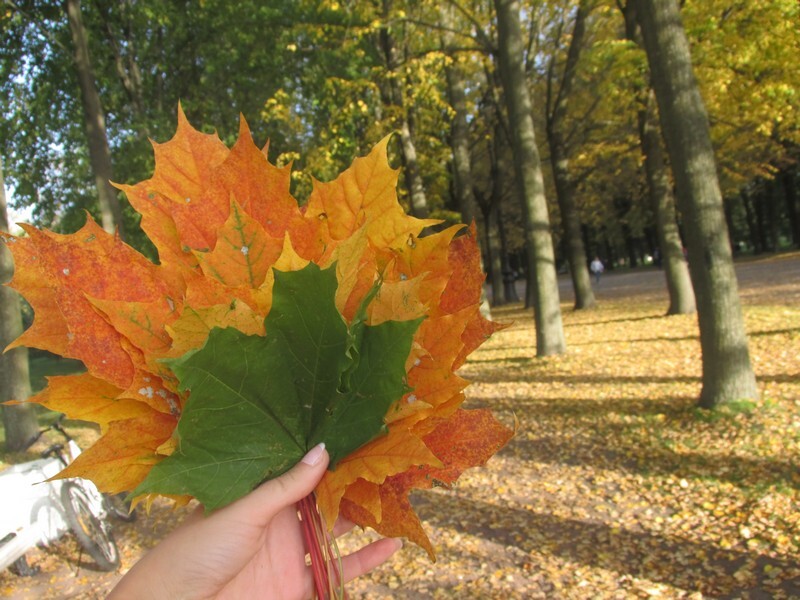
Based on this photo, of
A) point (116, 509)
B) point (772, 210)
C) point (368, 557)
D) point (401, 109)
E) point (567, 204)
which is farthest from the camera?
point (772, 210)

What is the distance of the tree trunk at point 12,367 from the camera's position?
8.86 m

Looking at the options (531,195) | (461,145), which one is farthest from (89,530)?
(461,145)

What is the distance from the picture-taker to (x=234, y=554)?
153 centimetres

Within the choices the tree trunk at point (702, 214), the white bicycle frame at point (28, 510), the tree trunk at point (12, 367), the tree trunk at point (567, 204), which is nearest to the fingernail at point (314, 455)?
the white bicycle frame at point (28, 510)

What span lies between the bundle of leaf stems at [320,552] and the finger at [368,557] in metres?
0.26

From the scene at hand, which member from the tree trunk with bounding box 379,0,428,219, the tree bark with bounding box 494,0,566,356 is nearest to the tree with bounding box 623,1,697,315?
the tree bark with bounding box 494,0,566,356

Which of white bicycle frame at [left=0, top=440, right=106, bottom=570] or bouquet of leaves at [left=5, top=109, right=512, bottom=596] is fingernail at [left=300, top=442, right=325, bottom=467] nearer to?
bouquet of leaves at [left=5, top=109, right=512, bottom=596]

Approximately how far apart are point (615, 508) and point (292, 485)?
4728 millimetres

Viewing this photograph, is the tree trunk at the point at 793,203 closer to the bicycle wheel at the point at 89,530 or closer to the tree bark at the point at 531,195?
the tree bark at the point at 531,195

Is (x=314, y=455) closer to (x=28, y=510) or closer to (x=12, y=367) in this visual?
(x=28, y=510)

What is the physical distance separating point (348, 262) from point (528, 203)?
10.4 metres

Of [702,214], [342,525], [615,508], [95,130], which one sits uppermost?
[95,130]

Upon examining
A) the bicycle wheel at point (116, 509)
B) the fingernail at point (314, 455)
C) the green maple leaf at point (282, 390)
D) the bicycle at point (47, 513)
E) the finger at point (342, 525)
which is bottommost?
the bicycle wheel at point (116, 509)

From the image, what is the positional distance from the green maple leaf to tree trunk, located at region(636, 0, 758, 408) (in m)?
6.36
